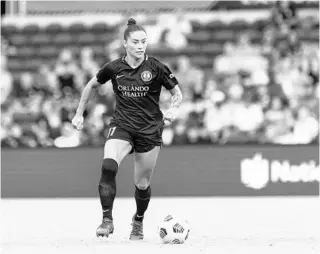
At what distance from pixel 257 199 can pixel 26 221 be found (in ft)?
16.0

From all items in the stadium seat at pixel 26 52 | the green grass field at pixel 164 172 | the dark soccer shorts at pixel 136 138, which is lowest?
the green grass field at pixel 164 172

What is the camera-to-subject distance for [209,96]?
51.1 feet

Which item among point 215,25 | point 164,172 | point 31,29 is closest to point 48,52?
point 31,29

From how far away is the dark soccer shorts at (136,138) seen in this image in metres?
7.86

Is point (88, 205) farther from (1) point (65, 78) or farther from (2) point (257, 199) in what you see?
(1) point (65, 78)

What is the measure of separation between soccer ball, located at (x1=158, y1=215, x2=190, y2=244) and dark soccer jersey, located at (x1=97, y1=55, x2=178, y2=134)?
0.94m

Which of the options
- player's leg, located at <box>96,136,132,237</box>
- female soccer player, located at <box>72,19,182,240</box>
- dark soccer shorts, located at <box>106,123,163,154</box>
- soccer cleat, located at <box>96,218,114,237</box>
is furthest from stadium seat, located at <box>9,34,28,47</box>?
soccer cleat, located at <box>96,218,114,237</box>

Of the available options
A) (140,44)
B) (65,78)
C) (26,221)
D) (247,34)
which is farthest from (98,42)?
(140,44)

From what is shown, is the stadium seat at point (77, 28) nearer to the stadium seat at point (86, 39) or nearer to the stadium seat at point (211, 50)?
the stadium seat at point (86, 39)

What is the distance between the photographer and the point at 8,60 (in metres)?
18.7

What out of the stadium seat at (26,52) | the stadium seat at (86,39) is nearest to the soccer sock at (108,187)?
the stadium seat at (86,39)

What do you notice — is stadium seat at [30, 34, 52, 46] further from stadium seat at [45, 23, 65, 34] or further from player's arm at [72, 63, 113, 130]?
player's arm at [72, 63, 113, 130]

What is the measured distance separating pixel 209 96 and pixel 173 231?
325 inches

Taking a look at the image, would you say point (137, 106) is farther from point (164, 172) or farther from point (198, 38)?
point (198, 38)
